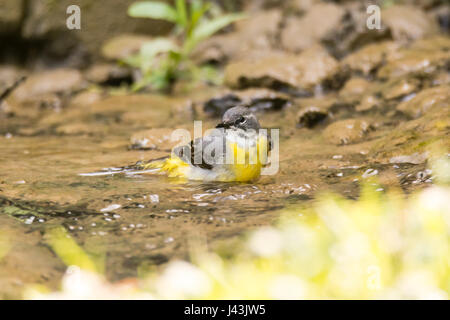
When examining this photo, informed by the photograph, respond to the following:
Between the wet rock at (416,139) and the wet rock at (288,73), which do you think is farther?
the wet rock at (288,73)

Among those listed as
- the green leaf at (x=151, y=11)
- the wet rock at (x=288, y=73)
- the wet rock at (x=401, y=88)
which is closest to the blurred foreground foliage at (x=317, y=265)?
the wet rock at (x=401, y=88)

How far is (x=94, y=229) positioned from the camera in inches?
120

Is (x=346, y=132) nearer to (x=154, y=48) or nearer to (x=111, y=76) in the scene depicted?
(x=154, y=48)

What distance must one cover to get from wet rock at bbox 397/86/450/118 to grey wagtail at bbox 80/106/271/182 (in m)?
1.95

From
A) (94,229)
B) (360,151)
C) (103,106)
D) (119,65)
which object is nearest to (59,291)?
(94,229)

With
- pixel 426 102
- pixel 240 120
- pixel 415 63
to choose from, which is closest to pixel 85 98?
pixel 240 120

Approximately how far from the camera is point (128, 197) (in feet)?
11.9

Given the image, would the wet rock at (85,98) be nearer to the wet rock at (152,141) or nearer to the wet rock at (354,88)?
the wet rock at (152,141)

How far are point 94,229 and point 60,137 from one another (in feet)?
10.2

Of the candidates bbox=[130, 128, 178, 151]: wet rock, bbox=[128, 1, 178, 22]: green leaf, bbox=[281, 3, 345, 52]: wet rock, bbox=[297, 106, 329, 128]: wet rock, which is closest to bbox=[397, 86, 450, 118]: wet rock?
→ bbox=[297, 106, 329, 128]: wet rock

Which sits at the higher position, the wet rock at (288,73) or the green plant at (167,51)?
the green plant at (167,51)

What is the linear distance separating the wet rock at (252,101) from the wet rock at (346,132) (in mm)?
1439

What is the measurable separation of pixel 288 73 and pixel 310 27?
77.5 inches

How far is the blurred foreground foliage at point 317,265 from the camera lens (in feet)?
7.59
